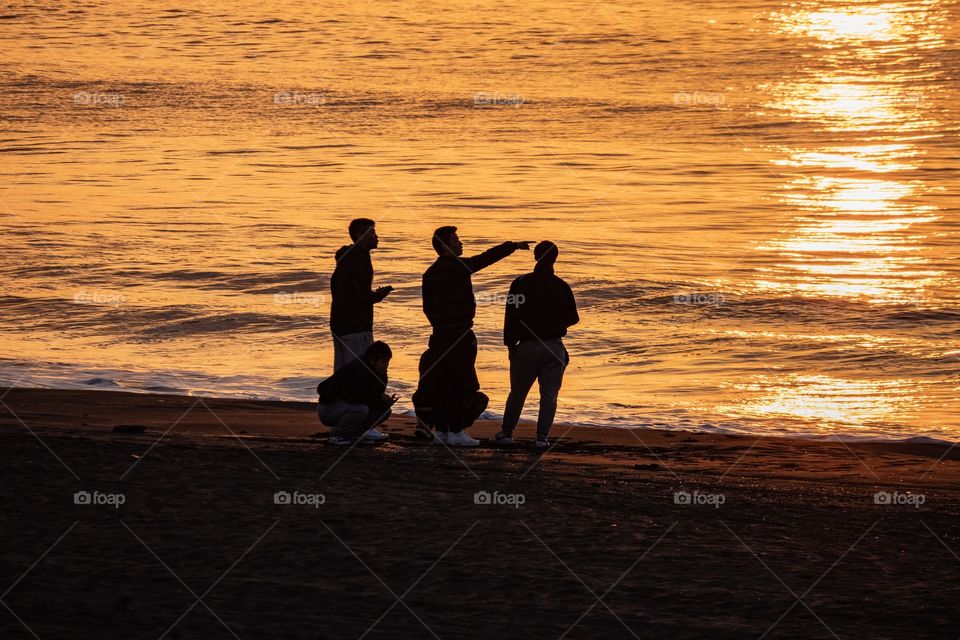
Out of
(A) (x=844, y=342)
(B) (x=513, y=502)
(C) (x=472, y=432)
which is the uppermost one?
(B) (x=513, y=502)

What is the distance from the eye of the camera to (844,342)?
Result: 18.1 m

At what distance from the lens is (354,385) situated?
9.18 meters

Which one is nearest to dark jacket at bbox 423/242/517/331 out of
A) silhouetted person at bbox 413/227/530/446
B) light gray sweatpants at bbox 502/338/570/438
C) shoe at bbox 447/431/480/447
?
silhouetted person at bbox 413/227/530/446

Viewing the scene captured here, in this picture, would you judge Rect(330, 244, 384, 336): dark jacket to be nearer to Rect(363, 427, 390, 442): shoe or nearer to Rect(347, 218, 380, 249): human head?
Rect(347, 218, 380, 249): human head

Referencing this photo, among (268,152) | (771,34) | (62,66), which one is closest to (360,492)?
(268,152)

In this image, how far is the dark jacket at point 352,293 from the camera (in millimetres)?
9227

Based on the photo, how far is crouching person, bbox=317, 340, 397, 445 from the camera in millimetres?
9180

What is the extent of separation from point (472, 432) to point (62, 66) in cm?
4362

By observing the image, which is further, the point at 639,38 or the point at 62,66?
the point at 639,38

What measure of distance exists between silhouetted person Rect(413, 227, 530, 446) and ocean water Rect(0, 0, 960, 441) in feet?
9.26

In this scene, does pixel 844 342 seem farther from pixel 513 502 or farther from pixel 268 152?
pixel 268 152

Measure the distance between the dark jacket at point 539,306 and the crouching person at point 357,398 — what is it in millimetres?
947

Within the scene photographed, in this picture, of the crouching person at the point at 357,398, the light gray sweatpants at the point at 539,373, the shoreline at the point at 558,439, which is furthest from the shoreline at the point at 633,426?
the crouching person at the point at 357,398

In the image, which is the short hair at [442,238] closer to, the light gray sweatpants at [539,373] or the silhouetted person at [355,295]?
the silhouetted person at [355,295]
